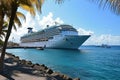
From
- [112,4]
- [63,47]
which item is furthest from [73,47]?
[112,4]

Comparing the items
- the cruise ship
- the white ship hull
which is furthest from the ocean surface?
the cruise ship

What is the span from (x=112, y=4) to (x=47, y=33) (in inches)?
4106

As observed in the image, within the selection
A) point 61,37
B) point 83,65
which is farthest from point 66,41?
point 83,65

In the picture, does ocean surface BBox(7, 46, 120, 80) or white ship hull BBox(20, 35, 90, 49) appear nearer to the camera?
ocean surface BBox(7, 46, 120, 80)

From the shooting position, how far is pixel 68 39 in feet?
324

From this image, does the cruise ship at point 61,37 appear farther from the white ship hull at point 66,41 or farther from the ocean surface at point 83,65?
the ocean surface at point 83,65

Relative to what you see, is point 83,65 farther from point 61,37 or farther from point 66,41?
point 66,41

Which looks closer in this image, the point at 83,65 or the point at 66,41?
the point at 83,65

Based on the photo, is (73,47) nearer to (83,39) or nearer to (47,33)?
(83,39)

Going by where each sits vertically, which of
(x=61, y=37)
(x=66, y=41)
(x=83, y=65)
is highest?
(x=61, y=37)

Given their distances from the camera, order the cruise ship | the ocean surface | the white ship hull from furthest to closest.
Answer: the cruise ship < the white ship hull < the ocean surface

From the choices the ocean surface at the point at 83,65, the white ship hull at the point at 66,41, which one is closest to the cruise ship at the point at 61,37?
the white ship hull at the point at 66,41

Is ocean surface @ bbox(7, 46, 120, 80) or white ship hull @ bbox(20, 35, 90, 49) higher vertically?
white ship hull @ bbox(20, 35, 90, 49)

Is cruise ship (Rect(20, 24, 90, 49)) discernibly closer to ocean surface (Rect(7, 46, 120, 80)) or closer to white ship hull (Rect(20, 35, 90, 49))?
white ship hull (Rect(20, 35, 90, 49))
